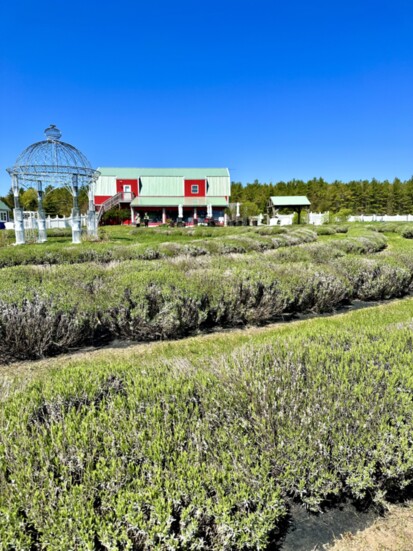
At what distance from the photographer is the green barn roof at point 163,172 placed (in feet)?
141

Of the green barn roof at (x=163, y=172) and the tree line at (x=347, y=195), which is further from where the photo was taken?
the tree line at (x=347, y=195)

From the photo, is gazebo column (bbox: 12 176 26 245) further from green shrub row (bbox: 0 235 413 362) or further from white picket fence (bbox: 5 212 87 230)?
green shrub row (bbox: 0 235 413 362)

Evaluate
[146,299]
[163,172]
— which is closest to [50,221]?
[163,172]

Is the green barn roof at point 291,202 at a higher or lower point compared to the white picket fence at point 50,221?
higher

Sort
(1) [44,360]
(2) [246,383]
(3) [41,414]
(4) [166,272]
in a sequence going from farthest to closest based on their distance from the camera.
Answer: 1. (4) [166,272]
2. (1) [44,360]
3. (2) [246,383]
4. (3) [41,414]

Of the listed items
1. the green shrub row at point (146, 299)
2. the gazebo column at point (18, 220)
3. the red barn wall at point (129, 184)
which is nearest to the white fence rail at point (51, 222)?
the gazebo column at point (18, 220)

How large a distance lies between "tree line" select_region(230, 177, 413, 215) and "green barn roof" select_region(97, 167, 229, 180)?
3073 centimetres

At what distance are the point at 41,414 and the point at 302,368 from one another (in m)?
1.65

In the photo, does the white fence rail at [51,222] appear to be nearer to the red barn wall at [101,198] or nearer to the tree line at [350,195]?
the red barn wall at [101,198]

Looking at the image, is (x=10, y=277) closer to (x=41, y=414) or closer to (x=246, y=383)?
→ (x=41, y=414)

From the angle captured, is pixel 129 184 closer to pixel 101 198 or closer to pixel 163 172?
pixel 101 198

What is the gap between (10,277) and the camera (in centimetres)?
522

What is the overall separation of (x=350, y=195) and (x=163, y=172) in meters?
49.5

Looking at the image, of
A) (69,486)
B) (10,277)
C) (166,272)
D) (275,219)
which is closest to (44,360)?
(10,277)
